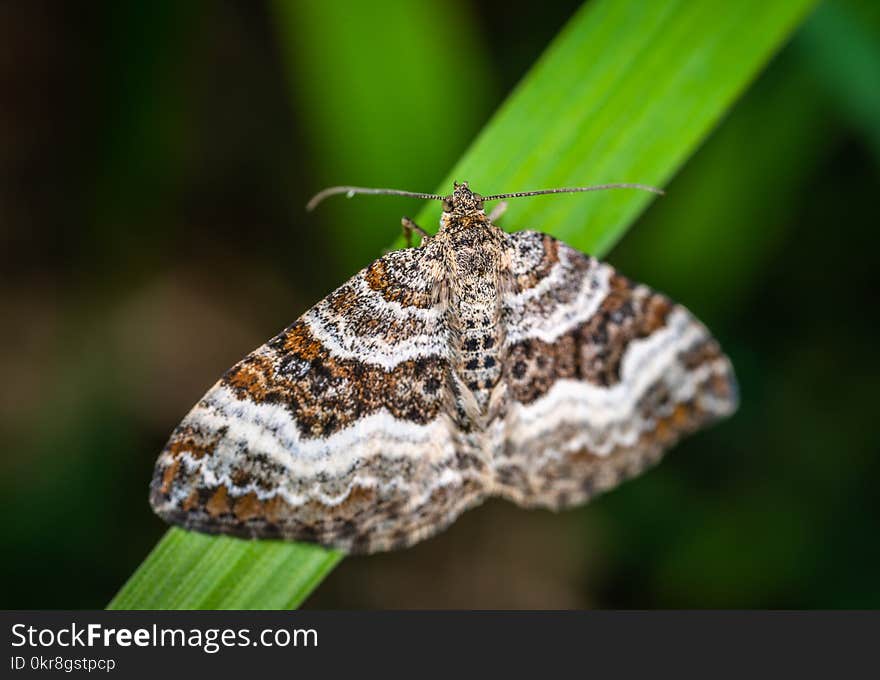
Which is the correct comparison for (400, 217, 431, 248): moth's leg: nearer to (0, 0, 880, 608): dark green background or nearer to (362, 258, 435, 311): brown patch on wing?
(362, 258, 435, 311): brown patch on wing

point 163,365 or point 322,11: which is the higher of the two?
point 322,11

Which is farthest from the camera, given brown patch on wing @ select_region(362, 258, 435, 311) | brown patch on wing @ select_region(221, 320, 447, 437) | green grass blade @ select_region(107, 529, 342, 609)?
brown patch on wing @ select_region(362, 258, 435, 311)

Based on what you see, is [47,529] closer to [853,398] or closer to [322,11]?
[322,11]

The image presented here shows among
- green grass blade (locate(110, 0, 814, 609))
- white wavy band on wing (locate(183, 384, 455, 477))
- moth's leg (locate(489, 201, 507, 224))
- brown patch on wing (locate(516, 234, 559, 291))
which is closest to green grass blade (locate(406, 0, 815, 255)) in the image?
green grass blade (locate(110, 0, 814, 609))

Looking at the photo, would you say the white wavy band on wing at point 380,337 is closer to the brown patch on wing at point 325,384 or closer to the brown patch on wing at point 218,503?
the brown patch on wing at point 325,384

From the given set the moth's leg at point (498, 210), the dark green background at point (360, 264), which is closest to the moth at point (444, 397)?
the moth's leg at point (498, 210)

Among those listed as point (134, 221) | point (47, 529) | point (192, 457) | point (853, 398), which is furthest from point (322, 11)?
point (853, 398)

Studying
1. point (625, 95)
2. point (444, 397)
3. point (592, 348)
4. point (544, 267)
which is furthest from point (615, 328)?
point (625, 95)
